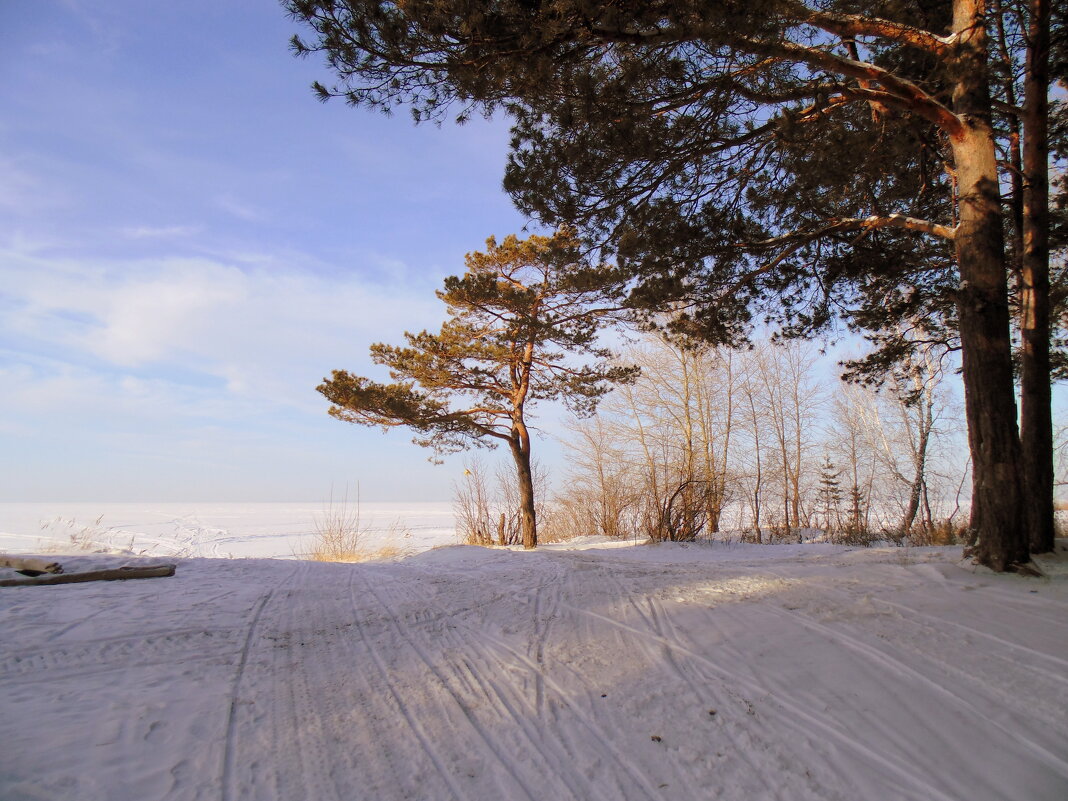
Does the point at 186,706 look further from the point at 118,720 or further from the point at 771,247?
the point at 771,247

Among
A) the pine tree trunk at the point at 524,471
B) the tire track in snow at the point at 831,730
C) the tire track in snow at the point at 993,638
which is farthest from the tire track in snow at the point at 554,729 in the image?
the pine tree trunk at the point at 524,471

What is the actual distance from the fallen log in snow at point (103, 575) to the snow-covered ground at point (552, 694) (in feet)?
0.93

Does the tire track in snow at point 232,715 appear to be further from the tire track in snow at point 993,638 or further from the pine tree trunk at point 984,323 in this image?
the pine tree trunk at point 984,323

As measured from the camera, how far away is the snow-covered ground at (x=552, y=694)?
217cm

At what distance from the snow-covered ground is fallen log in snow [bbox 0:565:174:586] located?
283 millimetres

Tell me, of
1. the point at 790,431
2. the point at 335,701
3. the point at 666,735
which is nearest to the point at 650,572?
the point at 666,735

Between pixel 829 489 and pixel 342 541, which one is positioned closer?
pixel 342 541

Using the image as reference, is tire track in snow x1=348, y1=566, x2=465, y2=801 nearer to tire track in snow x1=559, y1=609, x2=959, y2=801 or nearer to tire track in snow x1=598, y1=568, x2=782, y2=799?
tire track in snow x1=598, y1=568, x2=782, y2=799

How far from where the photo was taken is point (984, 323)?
16.7 feet

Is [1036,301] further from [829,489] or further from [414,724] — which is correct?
[829,489]

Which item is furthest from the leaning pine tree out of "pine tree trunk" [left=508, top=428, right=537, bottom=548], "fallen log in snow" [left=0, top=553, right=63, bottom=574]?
"fallen log in snow" [left=0, top=553, right=63, bottom=574]

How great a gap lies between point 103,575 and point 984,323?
9.07m

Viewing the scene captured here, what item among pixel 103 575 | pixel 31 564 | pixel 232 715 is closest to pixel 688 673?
pixel 232 715

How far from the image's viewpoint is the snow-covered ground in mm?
2174
